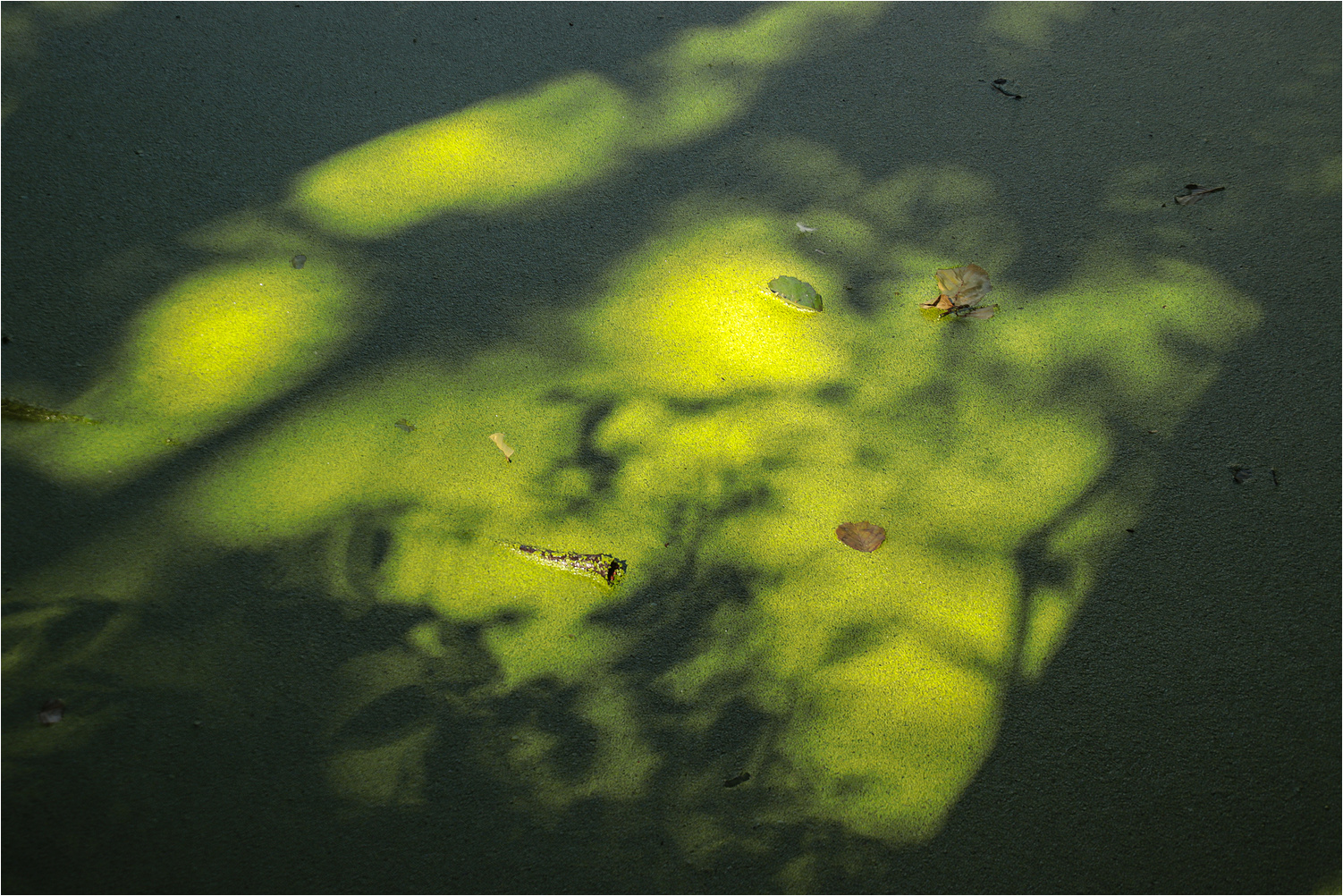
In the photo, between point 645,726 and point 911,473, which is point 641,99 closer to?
point 911,473

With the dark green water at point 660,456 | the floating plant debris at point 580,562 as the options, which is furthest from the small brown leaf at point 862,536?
the floating plant debris at point 580,562

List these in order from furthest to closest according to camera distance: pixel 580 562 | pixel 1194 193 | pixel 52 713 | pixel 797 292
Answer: pixel 1194 193 < pixel 797 292 < pixel 580 562 < pixel 52 713

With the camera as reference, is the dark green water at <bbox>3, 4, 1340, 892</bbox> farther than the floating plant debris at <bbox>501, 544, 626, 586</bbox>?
No

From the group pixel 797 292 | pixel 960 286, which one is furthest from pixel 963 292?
pixel 797 292

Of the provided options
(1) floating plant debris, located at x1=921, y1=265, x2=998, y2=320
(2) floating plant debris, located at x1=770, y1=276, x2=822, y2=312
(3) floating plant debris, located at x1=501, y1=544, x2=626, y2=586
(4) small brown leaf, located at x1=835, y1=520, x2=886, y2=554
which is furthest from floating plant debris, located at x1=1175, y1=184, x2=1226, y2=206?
(3) floating plant debris, located at x1=501, y1=544, x2=626, y2=586

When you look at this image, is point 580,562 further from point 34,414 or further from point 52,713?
point 34,414

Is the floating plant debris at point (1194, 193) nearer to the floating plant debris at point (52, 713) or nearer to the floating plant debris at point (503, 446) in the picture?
the floating plant debris at point (503, 446)

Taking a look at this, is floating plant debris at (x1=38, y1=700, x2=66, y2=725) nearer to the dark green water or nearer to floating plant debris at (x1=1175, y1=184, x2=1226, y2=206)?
the dark green water
